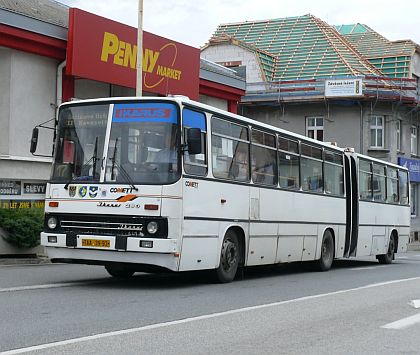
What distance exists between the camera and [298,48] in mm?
47594

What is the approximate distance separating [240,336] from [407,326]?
2367 millimetres

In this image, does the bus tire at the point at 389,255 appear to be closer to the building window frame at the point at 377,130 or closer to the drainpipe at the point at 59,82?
the drainpipe at the point at 59,82

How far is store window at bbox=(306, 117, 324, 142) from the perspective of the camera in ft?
146

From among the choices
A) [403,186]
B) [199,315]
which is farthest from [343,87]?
[199,315]

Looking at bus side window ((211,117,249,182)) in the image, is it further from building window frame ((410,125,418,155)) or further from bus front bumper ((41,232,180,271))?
building window frame ((410,125,418,155))

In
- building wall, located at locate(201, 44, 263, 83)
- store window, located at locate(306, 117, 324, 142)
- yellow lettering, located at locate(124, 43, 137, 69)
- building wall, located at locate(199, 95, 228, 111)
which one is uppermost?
building wall, located at locate(201, 44, 263, 83)

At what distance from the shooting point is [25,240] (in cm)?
1911

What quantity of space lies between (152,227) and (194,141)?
1470 mm

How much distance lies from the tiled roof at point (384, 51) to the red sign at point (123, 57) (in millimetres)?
22067

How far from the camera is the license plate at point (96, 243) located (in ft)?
38.3

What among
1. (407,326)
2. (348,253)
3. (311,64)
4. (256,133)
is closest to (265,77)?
(311,64)

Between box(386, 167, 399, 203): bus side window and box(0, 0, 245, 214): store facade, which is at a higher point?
box(0, 0, 245, 214): store facade

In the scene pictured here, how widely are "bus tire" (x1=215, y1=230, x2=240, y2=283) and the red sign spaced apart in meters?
10.1

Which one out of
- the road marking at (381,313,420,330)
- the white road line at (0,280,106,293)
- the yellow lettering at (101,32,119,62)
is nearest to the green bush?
the yellow lettering at (101,32,119,62)
